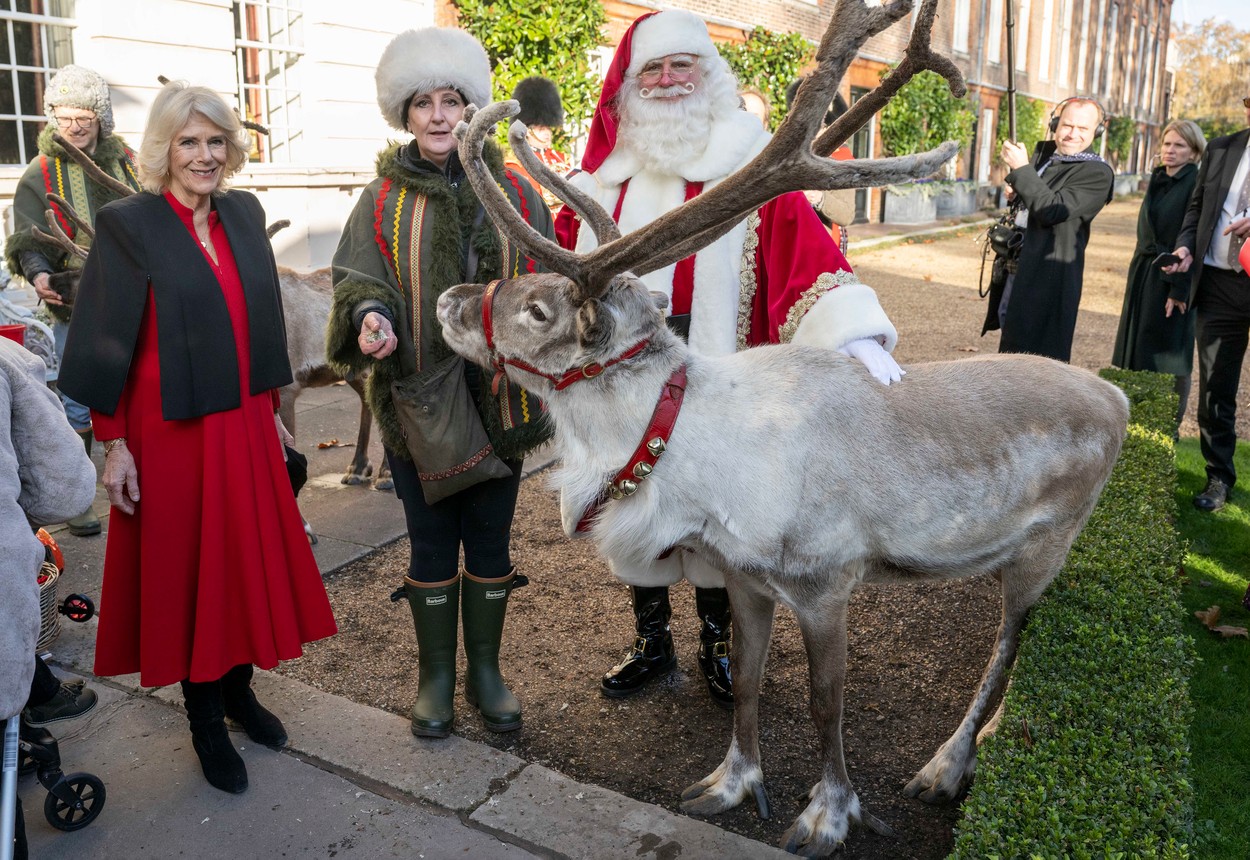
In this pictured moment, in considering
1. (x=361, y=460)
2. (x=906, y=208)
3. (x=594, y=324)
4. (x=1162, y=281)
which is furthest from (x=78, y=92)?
(x=906, y=208)

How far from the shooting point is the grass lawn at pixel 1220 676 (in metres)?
3.33

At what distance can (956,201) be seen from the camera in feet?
86.9

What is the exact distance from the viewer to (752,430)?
2729 millimetres

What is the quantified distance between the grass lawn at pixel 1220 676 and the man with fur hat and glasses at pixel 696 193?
1931mm

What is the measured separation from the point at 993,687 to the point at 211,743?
8.95 ft

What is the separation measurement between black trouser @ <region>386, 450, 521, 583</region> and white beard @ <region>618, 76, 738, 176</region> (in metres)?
1.27

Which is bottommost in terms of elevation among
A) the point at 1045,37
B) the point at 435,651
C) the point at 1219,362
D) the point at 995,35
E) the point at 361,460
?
the point at 361,460

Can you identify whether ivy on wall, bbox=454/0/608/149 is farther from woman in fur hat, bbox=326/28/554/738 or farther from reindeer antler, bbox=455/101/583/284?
reindeer antler, bbox=455/101/583/284

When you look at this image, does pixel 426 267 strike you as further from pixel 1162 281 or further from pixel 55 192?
pixel 1162 281

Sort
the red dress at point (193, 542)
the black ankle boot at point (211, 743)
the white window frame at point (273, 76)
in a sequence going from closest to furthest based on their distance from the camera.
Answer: the red dress at point (193, 542), the black ankle boot at point (211, 743), the white window frame at point (273, 76)

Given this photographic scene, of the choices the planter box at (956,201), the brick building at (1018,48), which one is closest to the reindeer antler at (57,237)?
the brick building at (1018,48)

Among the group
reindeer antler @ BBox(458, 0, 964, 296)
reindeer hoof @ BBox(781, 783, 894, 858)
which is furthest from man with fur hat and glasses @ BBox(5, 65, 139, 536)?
reindeer hoof @ BBox(781, 783, 894, 858)

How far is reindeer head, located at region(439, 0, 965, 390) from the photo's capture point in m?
2.46

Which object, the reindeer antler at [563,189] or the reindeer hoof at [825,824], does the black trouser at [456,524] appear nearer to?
the reindeer antler at [563,189]
